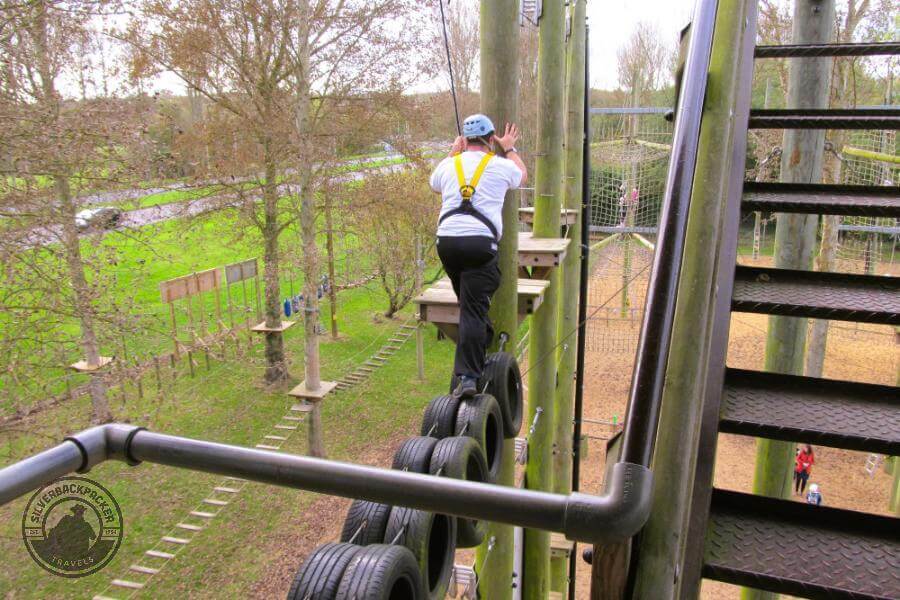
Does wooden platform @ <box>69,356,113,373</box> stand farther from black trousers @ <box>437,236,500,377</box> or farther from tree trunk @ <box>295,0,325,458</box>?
black trousers @ <box>437,236,500,377</box>

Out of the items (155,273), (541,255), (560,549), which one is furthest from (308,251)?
(541,255)

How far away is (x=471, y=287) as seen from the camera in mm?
3893

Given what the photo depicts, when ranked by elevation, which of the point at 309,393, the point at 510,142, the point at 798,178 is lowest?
the point at 309,393

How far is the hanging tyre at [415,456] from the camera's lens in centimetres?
277

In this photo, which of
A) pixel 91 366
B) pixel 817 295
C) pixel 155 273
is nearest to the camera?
pixel 817 295

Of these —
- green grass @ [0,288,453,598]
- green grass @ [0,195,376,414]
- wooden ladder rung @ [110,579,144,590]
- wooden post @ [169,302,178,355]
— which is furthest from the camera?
wooden post @ [169,302,178,355]

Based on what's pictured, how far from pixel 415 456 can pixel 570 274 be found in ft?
19.7

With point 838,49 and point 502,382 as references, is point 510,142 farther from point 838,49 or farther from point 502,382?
point 838,49

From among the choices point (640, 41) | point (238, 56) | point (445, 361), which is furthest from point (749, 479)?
point (640, 41)

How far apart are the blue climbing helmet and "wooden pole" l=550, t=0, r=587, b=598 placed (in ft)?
15.4

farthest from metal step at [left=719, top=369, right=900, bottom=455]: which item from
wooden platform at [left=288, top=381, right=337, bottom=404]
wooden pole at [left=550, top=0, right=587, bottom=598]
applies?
wooden platform at [left=288, top=381, right=337, bottom=404]

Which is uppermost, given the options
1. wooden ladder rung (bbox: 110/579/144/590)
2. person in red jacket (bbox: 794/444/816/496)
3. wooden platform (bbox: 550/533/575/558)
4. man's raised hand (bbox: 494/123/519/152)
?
man's raised hand (bbox: 494/123/519/152)

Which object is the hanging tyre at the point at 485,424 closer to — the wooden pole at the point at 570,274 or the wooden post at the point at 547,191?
the wooden post at the point at 547,191

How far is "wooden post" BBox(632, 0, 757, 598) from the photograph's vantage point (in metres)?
1.21
